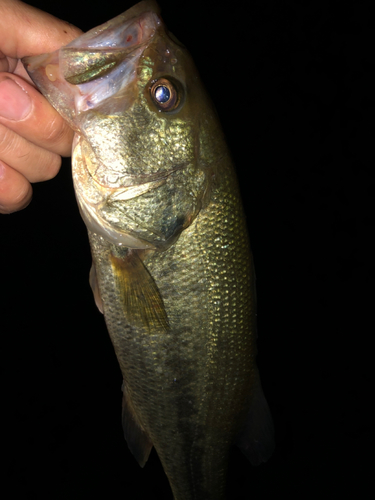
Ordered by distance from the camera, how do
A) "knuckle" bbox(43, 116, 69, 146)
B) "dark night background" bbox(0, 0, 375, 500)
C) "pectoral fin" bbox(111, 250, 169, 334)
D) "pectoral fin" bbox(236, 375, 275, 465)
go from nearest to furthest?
"pectoral fin" bbox(111, 250, 169, 334) → "knuckle" bbox(43, 116, 69, 146) → "pectoral fin" bbox(236, 375, 275, 465) → "dark night background" bbox(0, 0, 375, 500)

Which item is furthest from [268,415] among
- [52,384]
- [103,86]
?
[52,384]

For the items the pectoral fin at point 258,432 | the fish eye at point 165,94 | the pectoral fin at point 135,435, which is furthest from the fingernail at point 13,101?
the pectoral fin at point 258,432

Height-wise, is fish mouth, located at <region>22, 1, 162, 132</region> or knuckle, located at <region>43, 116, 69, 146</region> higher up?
fish mouth, located at <region>22, 1, 162, 132</region>

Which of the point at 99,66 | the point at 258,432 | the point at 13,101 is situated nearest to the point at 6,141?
the point at 13,101

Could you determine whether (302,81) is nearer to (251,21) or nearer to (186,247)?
(251,21)

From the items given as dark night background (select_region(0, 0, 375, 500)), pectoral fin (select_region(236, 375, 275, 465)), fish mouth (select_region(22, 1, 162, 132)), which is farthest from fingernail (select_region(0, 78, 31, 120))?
dark night background (select_region(0, 0, 375, 500))

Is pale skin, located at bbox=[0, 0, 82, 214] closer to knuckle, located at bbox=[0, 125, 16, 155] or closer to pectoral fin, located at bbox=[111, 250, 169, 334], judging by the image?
knuckle, located at bbox=[0, 125, 16, 155]

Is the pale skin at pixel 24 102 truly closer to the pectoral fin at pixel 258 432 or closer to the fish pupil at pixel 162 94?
the fish pupil at pixel 162 94
